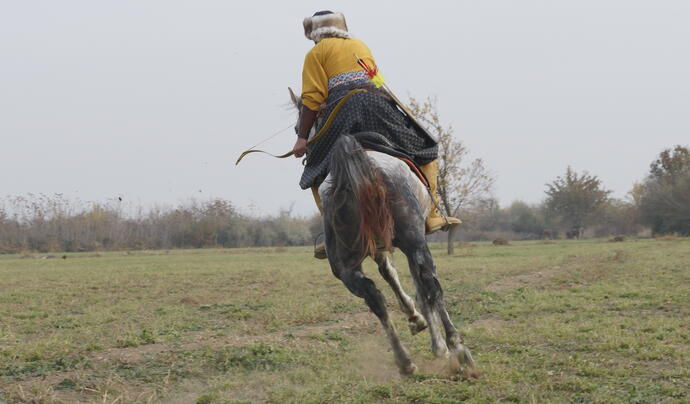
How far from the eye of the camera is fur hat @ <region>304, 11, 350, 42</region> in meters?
5.61

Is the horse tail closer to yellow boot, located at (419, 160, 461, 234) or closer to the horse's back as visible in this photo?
the horse's back

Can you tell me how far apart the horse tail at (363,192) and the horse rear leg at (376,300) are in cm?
23

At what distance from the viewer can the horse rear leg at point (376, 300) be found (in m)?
4.88

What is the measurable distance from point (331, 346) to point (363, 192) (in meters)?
2.65

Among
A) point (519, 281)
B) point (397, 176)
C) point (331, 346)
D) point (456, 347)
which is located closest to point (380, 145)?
point (397, 176)

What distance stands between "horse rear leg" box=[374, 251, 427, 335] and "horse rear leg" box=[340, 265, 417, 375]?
50 cm

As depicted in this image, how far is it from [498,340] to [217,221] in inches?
1757

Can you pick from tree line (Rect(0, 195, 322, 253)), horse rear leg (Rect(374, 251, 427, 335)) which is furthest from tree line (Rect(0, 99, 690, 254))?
horse rear leg (Rect(374, 251, 427, 335))

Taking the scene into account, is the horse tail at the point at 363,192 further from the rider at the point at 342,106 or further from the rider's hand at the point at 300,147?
the rider's hand at the point at 300,147

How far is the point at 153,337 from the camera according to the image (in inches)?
281

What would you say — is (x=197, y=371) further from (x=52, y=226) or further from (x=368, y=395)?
(x=52, y=226)

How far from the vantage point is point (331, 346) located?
671 cm

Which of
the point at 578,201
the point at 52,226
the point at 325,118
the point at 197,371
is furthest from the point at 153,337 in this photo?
the point at 578,201

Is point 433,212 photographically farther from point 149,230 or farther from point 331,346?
point 149,230
